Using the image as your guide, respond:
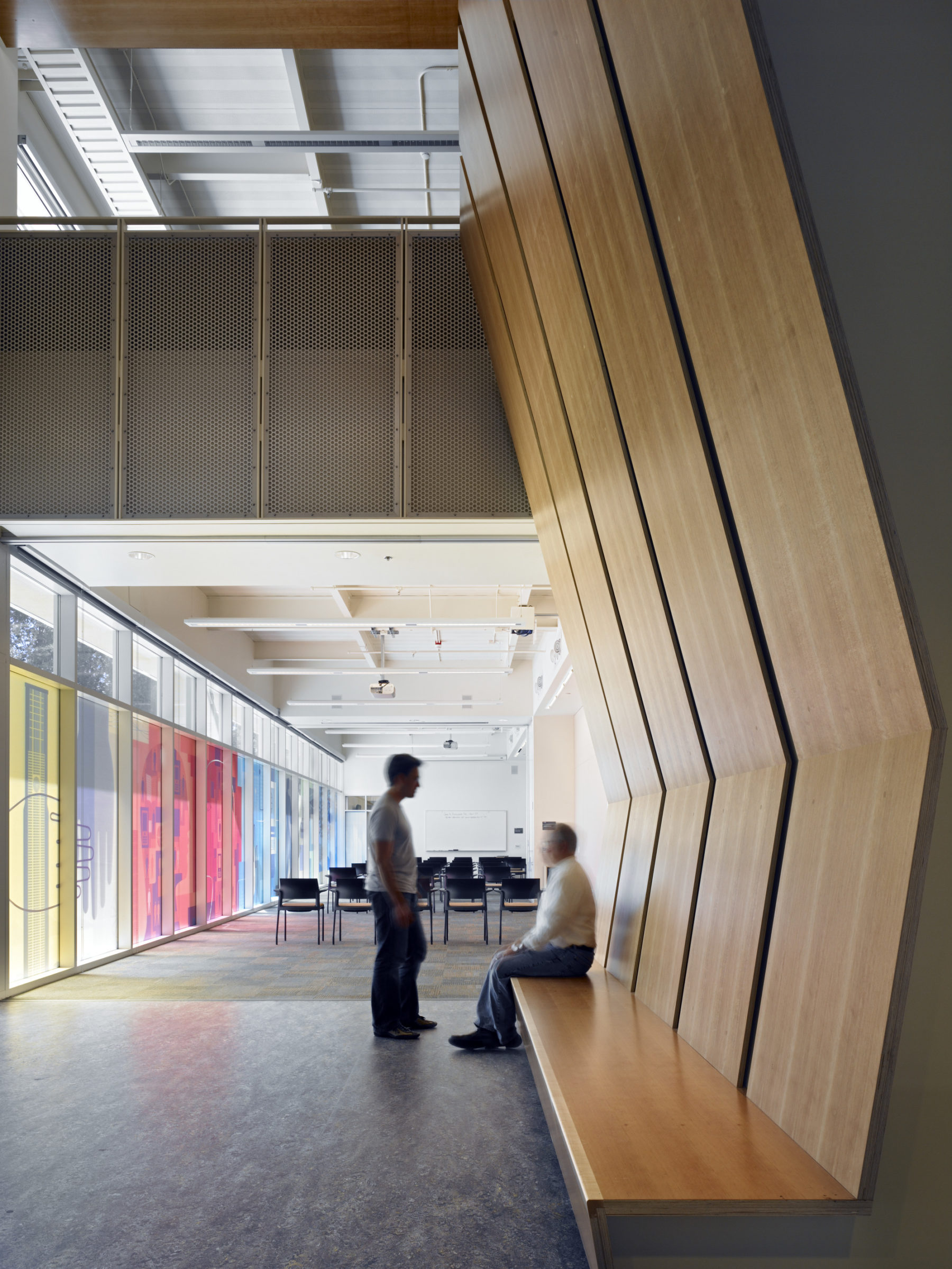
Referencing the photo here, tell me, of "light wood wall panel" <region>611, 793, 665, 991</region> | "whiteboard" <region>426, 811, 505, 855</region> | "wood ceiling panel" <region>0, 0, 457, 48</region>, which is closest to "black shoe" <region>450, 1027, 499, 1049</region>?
"light wood wall panel" <region>611, 793, 665, 991</region>

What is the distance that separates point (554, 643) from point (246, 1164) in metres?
11.3

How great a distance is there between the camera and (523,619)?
12.6m

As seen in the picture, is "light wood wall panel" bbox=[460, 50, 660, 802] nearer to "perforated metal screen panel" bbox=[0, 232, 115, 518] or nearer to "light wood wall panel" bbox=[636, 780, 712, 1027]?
"light wood wall panel" bbox=[636, 780, 712, 1027]

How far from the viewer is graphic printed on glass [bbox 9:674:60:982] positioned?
790 centimetres

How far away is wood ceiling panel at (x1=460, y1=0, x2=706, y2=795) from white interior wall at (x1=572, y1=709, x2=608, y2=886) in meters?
11.3

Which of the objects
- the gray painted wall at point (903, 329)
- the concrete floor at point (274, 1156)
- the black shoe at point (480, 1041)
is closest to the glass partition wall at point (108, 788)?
the concrete floor at point (274, 1156)

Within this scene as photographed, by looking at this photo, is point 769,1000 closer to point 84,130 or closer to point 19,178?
point 84,130

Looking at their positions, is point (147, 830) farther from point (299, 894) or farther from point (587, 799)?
point (587, 799)

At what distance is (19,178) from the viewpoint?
8.89 metres

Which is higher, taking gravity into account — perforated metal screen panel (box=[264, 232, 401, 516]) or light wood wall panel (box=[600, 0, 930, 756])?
perforated metal screen panel (box=[264, 232, 401, 516])

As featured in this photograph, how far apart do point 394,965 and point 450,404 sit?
3.72 meters

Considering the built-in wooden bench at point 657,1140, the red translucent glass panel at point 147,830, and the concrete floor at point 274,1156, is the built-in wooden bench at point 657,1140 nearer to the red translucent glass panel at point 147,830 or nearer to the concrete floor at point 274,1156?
the concrete floor at point 274,1156

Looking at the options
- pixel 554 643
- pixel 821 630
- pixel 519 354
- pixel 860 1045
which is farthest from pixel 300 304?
pixel 554 643

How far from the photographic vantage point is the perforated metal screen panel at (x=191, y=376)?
6.83 meters
